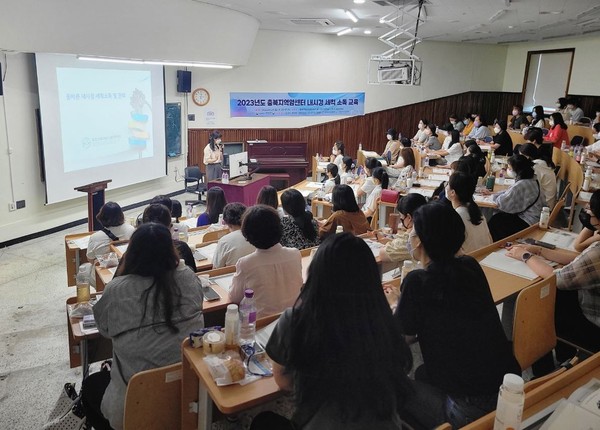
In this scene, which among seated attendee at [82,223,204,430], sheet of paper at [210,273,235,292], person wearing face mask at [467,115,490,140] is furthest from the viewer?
A: person wearing face mask at [467,115,490,140]

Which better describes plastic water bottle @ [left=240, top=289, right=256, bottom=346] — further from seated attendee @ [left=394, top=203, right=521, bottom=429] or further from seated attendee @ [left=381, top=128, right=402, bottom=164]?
seated attendee @ [left=381, top=128, right=402, bottom=164]

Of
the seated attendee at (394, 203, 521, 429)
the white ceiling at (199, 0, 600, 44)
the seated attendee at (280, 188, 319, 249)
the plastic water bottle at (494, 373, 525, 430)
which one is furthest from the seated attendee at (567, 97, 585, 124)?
the plastic water bottle at (494, 373, 525, 430)

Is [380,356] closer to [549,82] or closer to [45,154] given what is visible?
[45,154]

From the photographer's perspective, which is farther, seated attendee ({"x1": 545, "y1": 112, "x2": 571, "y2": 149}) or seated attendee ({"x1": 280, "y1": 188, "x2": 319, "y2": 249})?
seated attendee ({"x1": 545, "y1": 112, "x2": 571, "y2": 149})

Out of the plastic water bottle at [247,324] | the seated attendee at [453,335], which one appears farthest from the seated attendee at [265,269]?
the seated attendee at [453,335]

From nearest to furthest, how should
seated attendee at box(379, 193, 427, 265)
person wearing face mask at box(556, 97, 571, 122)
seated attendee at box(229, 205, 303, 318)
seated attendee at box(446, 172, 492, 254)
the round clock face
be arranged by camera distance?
seated attendee at box(229, 205, 303, 318) → seated attendee at box(379, 193, 427, 265) → seated attendee at box(446, 172, 492, 254) → the round clock face → person wearing face mask at box(556, 97, 571, 122)

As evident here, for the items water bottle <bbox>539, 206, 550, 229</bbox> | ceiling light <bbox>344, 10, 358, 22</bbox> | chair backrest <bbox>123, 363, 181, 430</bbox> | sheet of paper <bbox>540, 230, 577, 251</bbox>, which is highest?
ceiling light <bbox>344, 10, 358, 22</bbox>

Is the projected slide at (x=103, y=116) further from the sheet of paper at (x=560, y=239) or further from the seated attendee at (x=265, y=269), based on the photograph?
the sheet of paper at (x=560, y=239)

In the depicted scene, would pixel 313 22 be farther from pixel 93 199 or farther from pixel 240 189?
pixel 93 199

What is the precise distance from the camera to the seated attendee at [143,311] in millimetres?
2135

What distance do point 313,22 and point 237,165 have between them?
344 cm

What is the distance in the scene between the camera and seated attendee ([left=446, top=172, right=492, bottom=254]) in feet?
12.2

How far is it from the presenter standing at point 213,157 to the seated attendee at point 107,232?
4.97m

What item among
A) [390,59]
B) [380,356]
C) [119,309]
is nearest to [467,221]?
[380,356]
